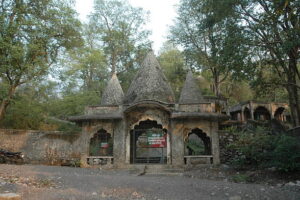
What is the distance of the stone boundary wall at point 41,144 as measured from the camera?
14355 mm

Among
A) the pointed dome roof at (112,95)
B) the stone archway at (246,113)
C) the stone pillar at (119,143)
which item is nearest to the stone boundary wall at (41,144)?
the pointed dome roof at (112,95)

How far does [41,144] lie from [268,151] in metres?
12.6

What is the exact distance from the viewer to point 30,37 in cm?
1602

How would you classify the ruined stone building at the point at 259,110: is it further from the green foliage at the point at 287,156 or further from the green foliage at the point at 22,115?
the green foliage at the point at 22,115

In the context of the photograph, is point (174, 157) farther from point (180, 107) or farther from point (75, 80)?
point (75, 80)

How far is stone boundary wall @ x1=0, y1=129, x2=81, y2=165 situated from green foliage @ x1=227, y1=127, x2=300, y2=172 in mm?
9296

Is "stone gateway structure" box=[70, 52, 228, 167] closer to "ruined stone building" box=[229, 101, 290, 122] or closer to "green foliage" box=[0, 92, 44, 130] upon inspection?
"green foliage" box=[0, 92, 44, 130]

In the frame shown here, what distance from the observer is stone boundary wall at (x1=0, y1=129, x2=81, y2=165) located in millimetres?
14355

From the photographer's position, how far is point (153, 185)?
7613mm

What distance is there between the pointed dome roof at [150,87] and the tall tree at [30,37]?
260 inches

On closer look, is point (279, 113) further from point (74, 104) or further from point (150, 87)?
point (74, 104)

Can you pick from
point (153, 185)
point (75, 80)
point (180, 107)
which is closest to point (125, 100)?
point (180, 107)

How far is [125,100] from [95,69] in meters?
12.0

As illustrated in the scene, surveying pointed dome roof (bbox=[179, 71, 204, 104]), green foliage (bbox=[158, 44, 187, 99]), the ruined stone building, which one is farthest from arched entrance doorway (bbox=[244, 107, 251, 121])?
pointed dome roof (bbox=[179, 71, 204, 104])
